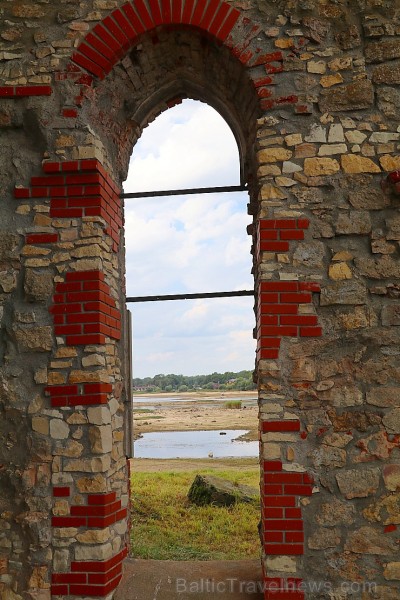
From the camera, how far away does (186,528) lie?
6855 mm

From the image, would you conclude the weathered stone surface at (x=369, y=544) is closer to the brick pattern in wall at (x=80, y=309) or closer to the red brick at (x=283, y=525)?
the red brick at (x=283, y=525)

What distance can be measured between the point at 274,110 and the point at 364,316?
173 centimetres

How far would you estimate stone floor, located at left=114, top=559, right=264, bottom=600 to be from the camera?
4273 millimetres

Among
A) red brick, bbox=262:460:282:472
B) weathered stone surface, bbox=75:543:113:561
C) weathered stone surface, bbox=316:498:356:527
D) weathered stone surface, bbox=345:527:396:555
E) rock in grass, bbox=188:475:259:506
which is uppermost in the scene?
red brick, bbox=262:460:282:472

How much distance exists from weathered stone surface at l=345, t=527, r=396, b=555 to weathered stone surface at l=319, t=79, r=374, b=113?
314 centimetres

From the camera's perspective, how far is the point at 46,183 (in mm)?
4449

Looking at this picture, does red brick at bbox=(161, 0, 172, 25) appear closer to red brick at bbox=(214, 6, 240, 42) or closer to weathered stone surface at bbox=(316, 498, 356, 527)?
red brick at bbox=(214, 6, 240, 42)

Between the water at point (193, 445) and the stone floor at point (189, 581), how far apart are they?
1134 centimetres

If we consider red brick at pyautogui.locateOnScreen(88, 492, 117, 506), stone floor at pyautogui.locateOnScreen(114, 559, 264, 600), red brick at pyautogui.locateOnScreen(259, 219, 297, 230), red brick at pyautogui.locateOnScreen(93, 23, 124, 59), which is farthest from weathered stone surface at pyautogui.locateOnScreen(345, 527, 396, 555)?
red brick at pyautogui.locateOnScreen(93, 23, 124, 59)

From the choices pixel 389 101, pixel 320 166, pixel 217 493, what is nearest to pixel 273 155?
pixel 320 166

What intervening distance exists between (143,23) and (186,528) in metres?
5.50

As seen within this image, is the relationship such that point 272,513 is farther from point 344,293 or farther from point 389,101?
point 389,101

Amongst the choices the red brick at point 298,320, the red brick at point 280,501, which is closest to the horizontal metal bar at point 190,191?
the red brick at point 298,320

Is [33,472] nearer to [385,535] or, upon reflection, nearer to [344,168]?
[385,535]
